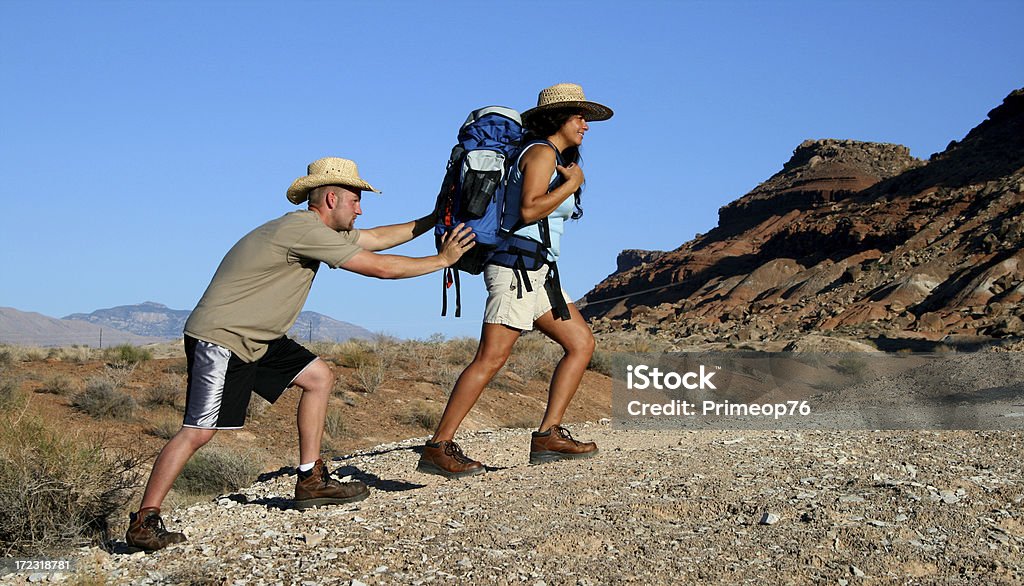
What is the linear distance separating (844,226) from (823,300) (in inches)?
406

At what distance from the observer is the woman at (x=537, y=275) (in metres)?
5.88

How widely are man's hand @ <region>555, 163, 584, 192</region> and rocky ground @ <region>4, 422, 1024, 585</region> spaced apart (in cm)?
170

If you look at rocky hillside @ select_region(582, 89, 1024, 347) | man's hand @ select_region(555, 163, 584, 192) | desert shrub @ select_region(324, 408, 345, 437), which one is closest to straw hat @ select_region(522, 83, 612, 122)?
man's hand @ select_region(555, 163, 584, 192)

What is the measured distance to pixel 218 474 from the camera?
8914mm

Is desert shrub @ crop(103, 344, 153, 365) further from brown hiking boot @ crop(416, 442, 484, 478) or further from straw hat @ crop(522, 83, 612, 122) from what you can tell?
straw hat @ crop(522, 83, 612, 122)

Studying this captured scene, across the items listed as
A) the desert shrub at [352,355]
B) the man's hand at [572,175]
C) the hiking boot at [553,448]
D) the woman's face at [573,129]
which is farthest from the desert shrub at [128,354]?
the man's hand at [572,175]

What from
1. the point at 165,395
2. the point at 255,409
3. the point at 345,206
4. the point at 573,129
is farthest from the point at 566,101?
the point at 165,395

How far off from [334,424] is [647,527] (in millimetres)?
8259

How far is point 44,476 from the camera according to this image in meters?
5.48

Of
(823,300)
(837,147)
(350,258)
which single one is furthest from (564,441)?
(837,147)

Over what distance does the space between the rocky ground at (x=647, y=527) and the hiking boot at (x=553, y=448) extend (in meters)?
0.11

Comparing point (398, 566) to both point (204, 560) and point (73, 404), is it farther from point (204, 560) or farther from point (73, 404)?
point (73, 404)

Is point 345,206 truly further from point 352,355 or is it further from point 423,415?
point 352,355

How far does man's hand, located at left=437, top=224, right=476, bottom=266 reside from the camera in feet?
17.2
